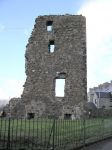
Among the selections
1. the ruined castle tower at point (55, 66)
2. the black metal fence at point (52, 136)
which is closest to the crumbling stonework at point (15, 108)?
the ruined castle tower at point (55, 66)

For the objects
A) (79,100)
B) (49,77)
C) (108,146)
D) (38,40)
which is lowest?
(108,146)

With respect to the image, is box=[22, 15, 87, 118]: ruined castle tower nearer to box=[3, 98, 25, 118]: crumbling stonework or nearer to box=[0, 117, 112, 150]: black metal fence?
box=[3, 98, 25, 118]: crumbling stonework

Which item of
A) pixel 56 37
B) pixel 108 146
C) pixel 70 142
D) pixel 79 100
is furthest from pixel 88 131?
pixel 56 37

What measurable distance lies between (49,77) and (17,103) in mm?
3616

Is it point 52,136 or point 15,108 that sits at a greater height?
point 15,108

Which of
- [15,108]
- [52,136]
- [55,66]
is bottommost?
[52,136]

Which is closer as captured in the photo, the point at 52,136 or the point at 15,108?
the point at 52,136

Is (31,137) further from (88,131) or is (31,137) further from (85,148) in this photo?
(88,131)

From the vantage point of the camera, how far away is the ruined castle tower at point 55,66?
105 feet

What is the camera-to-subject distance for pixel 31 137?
41.7 ft

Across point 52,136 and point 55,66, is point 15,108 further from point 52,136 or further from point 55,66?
point 52,136

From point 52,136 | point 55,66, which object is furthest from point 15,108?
point 52,136

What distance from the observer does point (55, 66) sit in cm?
3253

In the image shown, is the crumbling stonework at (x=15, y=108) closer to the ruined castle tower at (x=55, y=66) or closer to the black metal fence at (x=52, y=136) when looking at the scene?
the ruined castle tower at (x=55, y=66)
